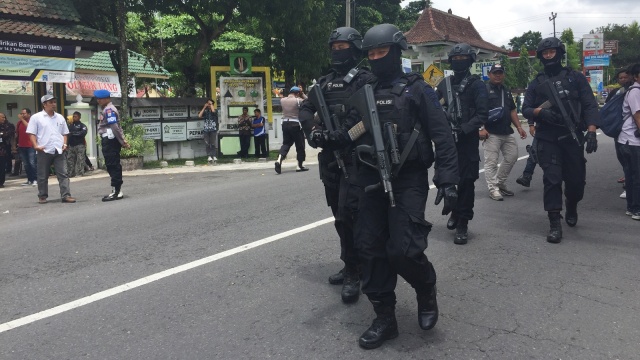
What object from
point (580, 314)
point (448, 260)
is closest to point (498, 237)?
point (448, 260)

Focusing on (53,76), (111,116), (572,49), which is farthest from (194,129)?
(572,49)

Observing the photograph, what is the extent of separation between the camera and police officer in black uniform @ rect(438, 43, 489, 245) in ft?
19.3

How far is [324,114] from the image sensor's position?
4.05 metres

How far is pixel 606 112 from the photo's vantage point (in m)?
7.19

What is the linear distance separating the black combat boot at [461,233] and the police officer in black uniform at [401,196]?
2.31 m

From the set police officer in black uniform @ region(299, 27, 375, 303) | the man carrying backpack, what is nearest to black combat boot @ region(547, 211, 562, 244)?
the man carrying backpack

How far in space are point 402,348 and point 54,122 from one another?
26.2 feet

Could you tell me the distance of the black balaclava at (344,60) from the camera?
4.32 meters

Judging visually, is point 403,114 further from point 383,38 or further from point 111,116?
point 111,116

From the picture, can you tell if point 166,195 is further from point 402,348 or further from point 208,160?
point 402,348

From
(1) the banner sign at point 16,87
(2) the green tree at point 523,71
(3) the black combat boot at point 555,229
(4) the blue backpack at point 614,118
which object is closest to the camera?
(3) the black combat boot at point 555,229

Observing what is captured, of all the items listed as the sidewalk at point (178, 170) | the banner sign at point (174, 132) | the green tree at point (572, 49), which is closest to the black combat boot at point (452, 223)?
the sidewalk at point (178, 170)

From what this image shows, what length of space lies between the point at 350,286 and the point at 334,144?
1.18 meters

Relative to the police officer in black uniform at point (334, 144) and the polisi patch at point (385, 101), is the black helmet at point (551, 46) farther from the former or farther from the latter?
the polisi patch at point (385, 101)
